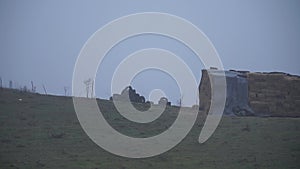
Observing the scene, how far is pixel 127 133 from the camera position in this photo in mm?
16922

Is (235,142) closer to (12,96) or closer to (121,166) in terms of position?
(121,166)

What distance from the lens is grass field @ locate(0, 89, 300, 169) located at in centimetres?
1300

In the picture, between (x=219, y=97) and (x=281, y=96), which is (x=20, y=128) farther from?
(x=281, y=96)

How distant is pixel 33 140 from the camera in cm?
1502

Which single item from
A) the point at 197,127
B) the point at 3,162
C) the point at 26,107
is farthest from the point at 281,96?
the point at 3,162

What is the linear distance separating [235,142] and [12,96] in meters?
10.8

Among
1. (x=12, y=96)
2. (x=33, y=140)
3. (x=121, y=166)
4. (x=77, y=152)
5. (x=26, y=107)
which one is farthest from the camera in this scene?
(x=12, y=96)

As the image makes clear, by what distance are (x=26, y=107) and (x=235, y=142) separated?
29.4 feet

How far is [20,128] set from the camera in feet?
54.0

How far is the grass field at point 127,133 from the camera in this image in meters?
13.0

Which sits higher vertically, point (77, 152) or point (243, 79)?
point (243, 79)

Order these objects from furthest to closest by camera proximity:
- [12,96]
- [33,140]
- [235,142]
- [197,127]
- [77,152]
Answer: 1. [12,96]
2. [197,127]
3. [235,142]
4. [33,140]
5. [77,152]

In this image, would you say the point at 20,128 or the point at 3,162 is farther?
the point at 20,128

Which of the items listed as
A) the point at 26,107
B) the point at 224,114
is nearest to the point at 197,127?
the point at 224,114
